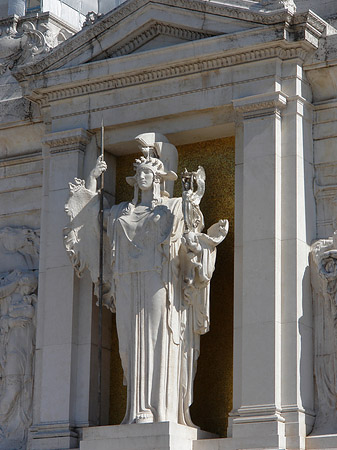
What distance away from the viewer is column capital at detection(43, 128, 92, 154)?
64.7 ft

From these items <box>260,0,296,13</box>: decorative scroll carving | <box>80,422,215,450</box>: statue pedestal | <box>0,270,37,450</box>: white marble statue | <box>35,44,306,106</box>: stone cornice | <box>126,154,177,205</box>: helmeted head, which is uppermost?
<box>260,0,296,13</box>: decorative scroll carving

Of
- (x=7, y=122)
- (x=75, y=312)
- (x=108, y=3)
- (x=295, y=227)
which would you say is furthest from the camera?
(x=108, y=3)

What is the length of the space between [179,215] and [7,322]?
3.34m

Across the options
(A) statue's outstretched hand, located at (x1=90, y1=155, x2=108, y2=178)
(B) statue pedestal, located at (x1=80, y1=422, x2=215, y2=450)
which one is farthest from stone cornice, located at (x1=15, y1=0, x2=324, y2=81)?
(B) statue pedestal, located at (x1=80, y1=422, x2=215, y2=450)

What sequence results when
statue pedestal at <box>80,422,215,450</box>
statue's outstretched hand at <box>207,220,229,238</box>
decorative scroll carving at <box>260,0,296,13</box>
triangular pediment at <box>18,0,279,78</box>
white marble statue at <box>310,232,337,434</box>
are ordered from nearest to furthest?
statue pedestal at <box>80,422,215,450</box>
white marble statue at <box>310,232,337,434</box>
statue's outstretched hand at <box>207,220,229,238</box>
decorative scroll carving at <box>260,0,296,13</box>
triangular pediment at <box>18,0,279,78</box>

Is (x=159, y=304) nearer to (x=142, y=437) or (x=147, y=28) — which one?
(x=142, y=437)

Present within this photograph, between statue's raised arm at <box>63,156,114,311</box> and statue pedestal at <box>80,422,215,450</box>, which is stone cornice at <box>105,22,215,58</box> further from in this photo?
statue pedestal at <box>80,422,215,450</box>

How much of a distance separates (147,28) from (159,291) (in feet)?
12.5

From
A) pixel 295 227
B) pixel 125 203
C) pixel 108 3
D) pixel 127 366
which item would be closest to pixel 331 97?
pixel 295 227

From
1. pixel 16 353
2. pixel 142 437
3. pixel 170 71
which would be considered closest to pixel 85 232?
pixel 16 353

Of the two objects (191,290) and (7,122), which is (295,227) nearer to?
(191,290)

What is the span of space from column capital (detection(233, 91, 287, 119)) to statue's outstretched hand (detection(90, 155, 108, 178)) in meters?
1.99

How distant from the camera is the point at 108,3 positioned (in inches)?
917

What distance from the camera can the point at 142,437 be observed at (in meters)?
17.5
